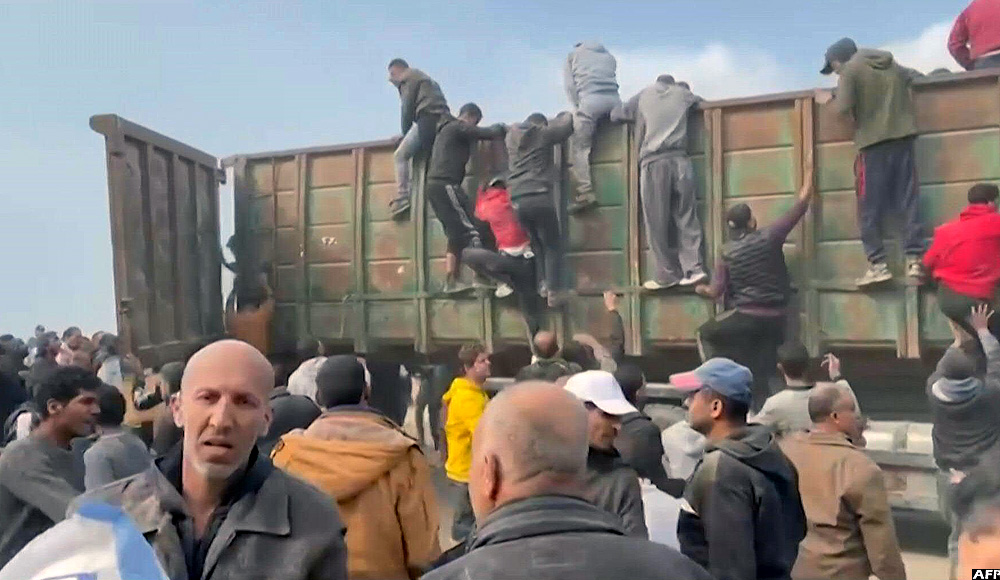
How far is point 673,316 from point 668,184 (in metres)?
0.85

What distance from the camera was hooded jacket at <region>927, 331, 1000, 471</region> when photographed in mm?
5090

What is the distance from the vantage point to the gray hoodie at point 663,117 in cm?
650

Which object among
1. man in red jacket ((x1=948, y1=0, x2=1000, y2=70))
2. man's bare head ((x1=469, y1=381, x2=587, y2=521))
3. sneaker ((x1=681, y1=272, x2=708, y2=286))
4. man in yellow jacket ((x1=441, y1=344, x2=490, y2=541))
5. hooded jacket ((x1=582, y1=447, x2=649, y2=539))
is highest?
A: man in red jacket ((x1=948, y1=0, x2=1000, y2=70))

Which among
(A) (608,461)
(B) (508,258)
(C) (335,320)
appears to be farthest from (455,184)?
(A) (608,461)

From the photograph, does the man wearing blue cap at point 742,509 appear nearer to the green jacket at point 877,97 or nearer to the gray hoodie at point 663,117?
the green jacket at point 877,97

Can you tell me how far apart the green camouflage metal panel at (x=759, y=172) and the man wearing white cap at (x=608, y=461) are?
3.41m

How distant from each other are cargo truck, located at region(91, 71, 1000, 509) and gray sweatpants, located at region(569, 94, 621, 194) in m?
0.09

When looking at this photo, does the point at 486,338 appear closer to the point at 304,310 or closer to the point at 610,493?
the point at 304,310

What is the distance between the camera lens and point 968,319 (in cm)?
563

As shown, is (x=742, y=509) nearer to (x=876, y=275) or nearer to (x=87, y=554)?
(x=87, y=554)

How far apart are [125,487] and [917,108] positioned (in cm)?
501

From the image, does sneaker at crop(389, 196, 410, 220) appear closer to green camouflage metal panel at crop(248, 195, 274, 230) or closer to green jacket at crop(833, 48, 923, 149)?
green camouflage metal panel at crop(248, 195, 274, 230)


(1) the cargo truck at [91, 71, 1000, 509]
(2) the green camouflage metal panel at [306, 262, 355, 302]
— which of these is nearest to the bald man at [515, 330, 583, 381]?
(1) the cargo truck at [91, 71, 1000, 509]

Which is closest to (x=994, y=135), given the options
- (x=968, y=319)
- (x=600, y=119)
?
(x=968, y=319)
